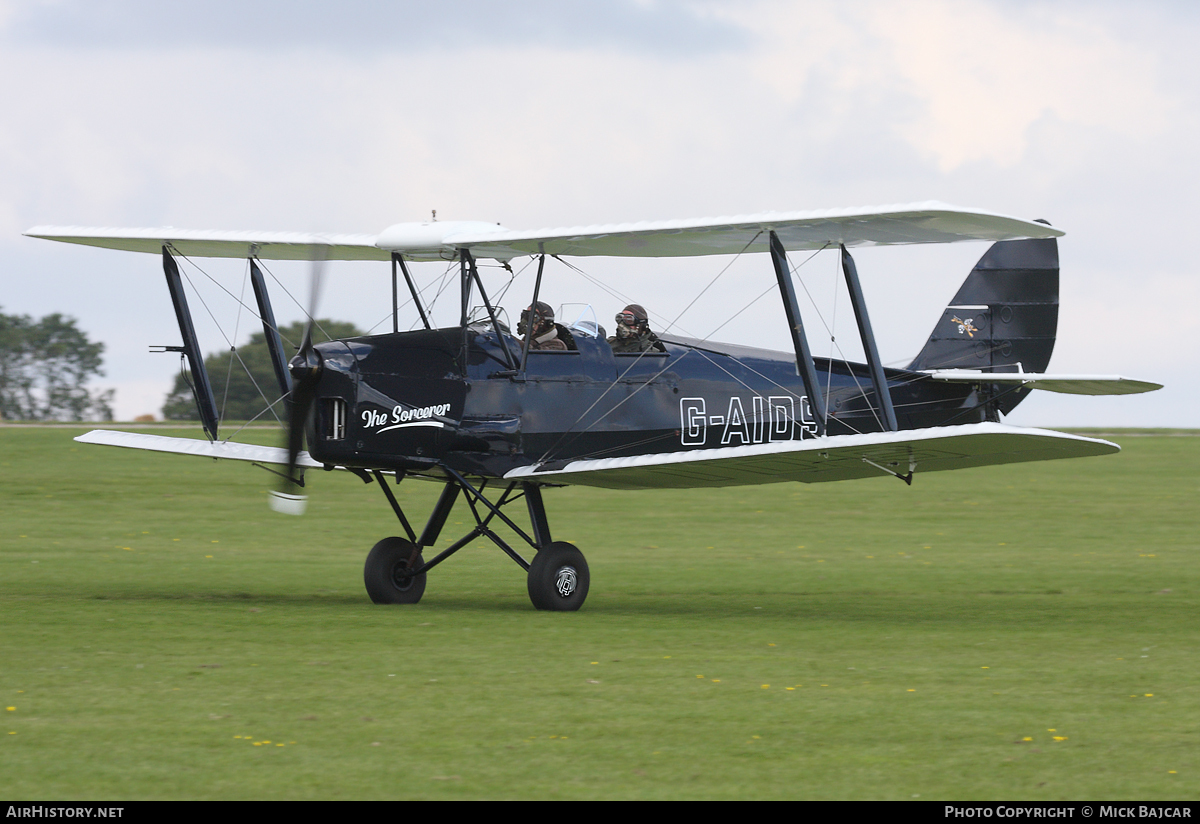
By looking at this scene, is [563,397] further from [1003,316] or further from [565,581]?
[1003,316]

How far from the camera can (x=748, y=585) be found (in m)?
15.9

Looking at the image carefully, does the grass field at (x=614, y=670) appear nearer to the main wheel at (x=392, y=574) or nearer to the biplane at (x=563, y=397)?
the main wheel at (x=392, y=574)

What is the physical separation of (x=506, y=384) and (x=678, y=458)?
74.4 inches

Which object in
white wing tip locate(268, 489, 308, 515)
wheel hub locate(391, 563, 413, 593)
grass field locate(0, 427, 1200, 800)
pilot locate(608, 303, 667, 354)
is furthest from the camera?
pilot locate(608, 303, 667, 354)

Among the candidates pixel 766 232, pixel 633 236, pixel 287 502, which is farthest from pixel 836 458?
pixel 287 502

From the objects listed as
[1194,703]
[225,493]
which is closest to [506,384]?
[1194,703]

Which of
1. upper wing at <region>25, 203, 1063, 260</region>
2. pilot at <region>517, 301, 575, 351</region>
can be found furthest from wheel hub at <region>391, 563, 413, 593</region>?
upper wing at <region>25, 203, 1063, 260</region>

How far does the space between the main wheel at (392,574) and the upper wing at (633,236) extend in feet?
9.09

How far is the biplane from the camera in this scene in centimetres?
1217

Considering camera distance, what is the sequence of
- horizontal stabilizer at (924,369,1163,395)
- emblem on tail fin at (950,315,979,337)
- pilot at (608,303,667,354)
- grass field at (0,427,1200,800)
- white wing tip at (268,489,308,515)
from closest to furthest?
1. grass field at (0,427,1200,800)
2. white wing tip at (268,489,308,515)
3. pilot at (608,303,667,354)
4. horizontal stabilizer at (924,369,1163,395)
5. emblem on tail fin at (950,315,979,337)

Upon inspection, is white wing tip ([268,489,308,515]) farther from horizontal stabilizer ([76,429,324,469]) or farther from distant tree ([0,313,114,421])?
distant tree ([0,313,114,421])

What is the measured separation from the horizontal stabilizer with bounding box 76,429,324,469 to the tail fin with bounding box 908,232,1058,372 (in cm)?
766

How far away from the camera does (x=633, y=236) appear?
509 inches
